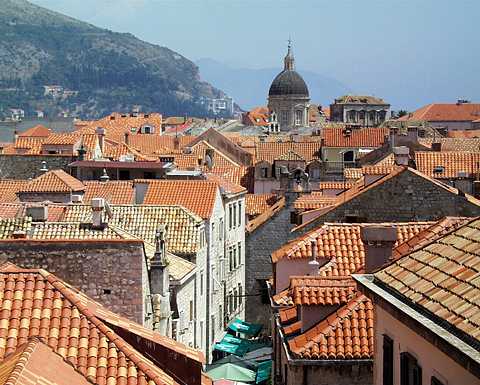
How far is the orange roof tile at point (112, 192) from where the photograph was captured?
46.4 m

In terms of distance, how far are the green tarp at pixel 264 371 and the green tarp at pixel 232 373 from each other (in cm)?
31

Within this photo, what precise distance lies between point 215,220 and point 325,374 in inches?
1052

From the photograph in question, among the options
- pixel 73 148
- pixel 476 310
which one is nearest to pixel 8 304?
pixel 476 310

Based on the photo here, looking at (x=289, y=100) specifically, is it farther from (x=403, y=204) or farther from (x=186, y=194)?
(x=403, y=204)

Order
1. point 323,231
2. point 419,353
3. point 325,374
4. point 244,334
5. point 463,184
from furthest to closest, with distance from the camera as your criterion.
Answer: point 244,334, point 463,184, point 323,231, point 325,374, point 419,353

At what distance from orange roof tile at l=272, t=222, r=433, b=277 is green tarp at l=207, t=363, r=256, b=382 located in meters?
9.30

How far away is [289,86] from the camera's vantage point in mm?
175250

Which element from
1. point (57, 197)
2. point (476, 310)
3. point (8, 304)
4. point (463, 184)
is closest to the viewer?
point (476, 310)

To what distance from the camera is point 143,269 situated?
2152cm

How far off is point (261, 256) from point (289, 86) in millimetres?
124322

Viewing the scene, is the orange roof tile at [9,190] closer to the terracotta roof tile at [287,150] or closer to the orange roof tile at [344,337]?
the orange roof tile at [344,337]

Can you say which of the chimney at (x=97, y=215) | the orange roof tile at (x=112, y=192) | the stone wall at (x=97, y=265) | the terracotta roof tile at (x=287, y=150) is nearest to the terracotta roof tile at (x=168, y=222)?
the chimney at (x=97, y=215)

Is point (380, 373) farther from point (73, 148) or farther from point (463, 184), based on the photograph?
point (73, 148)

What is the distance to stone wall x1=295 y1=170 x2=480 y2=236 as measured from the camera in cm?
3219
